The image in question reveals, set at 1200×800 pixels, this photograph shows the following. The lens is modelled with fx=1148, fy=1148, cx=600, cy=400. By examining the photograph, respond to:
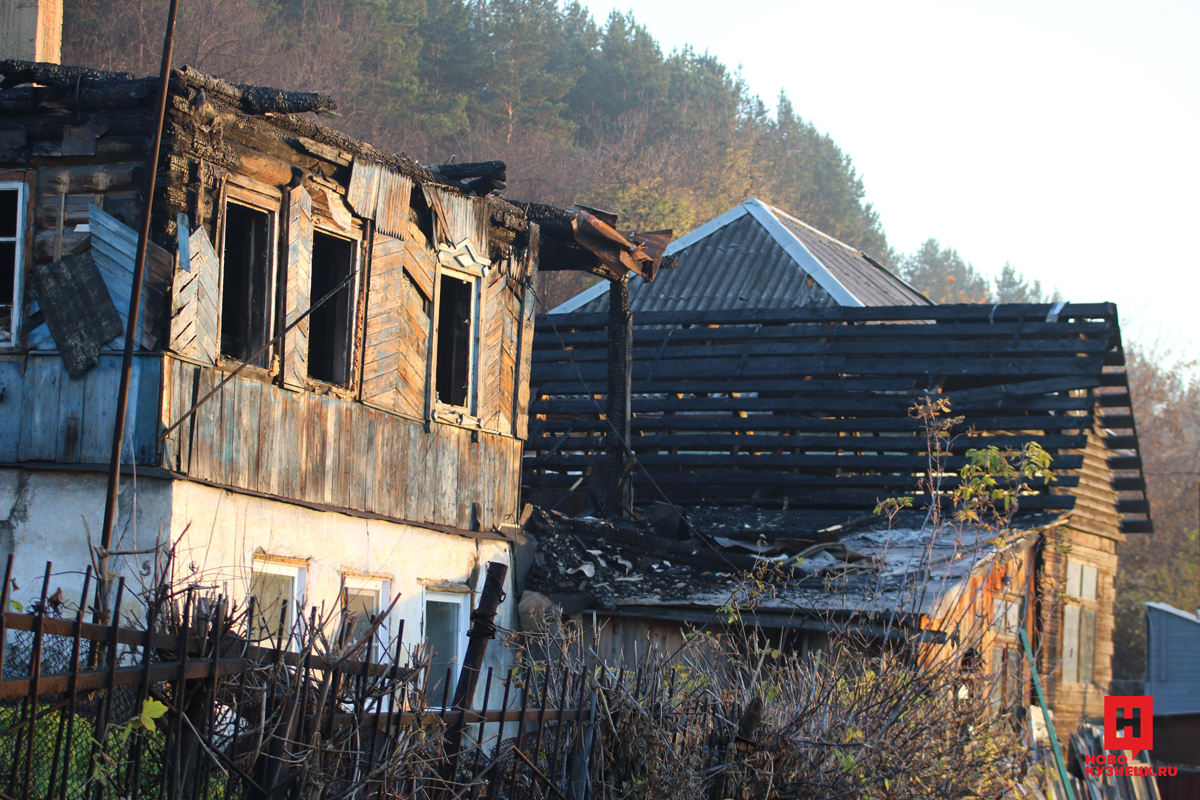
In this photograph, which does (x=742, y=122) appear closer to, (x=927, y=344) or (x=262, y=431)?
(x=927, y=344)

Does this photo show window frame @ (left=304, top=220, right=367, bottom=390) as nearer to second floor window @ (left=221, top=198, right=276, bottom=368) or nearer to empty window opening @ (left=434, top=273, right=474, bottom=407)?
second floor window @ (left=221, top=198, right=276, bottom=368)

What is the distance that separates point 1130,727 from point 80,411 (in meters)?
15.8

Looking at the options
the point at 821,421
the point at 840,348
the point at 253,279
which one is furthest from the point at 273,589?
the point at 840,348

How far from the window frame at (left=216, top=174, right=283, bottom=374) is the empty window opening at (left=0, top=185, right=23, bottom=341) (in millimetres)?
1329

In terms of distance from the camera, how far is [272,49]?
3222 cm

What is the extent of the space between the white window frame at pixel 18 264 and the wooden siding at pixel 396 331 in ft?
8.52

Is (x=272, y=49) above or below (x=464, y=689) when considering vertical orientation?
above

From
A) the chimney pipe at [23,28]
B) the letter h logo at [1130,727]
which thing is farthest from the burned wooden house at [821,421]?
the chimney pipe at [23,28]

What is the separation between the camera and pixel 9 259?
9.91 meters

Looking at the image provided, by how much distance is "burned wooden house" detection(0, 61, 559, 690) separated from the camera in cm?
759

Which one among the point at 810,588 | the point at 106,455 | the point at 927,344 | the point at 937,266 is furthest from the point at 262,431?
the point at 937,266

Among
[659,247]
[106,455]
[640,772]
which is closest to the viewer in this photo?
[640,772]

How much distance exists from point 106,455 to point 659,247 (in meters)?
6.77

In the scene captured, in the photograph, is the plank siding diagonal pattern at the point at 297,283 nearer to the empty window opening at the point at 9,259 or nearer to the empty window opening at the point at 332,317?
the empty window opening at the point at 332,317
